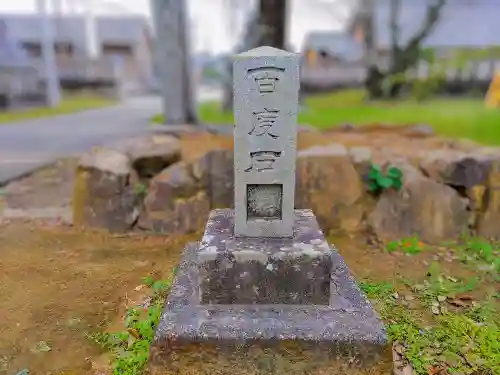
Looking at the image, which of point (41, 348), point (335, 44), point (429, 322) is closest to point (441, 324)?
point (429, 322)

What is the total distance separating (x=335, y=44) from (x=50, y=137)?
85.4ft

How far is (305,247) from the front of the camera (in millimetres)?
2684

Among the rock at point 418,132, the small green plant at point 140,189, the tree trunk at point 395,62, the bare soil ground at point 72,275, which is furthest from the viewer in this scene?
the tree trunk at point 395,62

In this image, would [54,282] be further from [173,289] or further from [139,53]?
[139,53]

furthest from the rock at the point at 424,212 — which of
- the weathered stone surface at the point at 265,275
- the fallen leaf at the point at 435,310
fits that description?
the weathered stone surface at the point at 265,275

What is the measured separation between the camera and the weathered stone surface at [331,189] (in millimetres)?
4586

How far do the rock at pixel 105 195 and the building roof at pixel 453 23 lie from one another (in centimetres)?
2267

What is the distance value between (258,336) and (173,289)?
2.52 feet

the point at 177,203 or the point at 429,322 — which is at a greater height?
the point at 177,203

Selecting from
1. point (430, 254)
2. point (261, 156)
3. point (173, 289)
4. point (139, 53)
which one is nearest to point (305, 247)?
point (261, 156)

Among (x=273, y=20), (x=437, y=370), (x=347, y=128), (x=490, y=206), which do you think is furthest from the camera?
(x=273, y=20)

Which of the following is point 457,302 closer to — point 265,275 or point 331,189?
point 265,275

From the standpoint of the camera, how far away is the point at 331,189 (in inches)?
182

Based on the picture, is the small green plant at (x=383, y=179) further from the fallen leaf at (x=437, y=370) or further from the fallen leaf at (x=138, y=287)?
the fallen leaf at (x=138, y=287)
